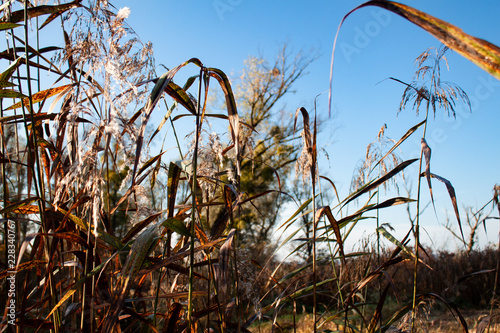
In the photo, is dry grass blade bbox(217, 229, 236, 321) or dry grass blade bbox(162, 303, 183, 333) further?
dry grass blade bbox(162, 303, 183, 333)

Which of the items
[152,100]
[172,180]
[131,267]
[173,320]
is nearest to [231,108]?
[152,100]

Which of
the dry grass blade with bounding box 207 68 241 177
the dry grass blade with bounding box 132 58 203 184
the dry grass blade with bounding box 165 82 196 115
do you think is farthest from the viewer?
the dry grass blade with bounding box 165 82 196 115

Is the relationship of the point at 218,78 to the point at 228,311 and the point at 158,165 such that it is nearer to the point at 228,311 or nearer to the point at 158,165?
the point at 158,165

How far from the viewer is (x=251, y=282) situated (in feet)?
3.48

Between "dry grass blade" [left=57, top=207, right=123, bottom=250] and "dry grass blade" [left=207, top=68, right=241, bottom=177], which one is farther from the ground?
"dry grass blade" [left=207, top=68, right=241, bottom=177]

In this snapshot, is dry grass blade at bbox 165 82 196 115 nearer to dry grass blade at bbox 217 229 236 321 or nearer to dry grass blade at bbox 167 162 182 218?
dry grass blade at bbox 167 162 182 218

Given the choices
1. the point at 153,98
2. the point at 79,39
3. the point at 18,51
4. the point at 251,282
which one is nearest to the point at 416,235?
the point at 251,282

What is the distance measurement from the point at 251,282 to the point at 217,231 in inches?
8.0

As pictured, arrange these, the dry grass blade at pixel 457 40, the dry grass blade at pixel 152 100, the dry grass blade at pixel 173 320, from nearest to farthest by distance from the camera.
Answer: the dry grass blade at pixel 457 40, the dry grass blade at pixel 152 100, the dry grass blade at pixel 173 320

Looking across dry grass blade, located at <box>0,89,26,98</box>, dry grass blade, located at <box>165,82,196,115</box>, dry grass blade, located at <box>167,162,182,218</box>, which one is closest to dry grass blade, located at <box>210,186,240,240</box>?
dry grass blade, located at <box>167,162,182,218</box>

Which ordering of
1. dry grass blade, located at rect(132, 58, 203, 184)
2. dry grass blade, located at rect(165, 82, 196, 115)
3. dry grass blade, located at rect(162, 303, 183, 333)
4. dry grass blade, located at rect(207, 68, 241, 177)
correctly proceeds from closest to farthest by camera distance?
dry grass blade, located at rect(132, 58, 203, 184)
dry grass blade, located at rect(207, 68, 241, 177)
dry grass blade, located at rect(165, 82, 196, 115)
dry grass blade, located at rect(162, 303, 183, 333)

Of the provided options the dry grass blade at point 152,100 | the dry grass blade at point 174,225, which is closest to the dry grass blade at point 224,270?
the dry grass blade at point 174,225

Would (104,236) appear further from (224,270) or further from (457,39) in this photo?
(457,39)

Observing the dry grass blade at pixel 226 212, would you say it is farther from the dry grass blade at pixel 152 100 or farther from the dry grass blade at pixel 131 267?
the dry grass blade at pixel 152 100
